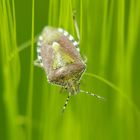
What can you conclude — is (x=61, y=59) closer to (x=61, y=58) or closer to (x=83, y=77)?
(x=61, y=58)

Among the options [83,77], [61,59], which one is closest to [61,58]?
[61,59]

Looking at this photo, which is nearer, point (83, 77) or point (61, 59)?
point (61, 59)

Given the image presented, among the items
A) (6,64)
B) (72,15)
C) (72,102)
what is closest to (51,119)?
(72,102)

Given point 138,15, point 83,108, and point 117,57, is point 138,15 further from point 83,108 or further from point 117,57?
point 83,108
